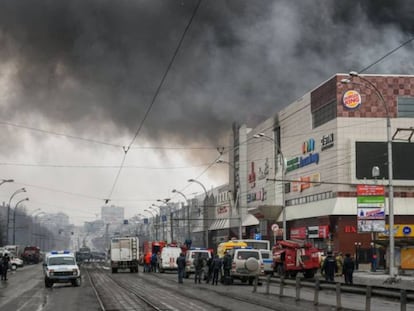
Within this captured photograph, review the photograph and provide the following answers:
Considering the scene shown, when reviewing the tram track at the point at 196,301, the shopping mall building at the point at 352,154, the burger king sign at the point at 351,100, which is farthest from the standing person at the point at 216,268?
the burger king sign at the point at 351,100

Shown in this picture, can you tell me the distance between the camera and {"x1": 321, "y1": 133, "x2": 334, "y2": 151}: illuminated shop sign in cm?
7038

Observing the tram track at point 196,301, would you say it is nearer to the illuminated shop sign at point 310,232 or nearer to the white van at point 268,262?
the white van at point 268,262

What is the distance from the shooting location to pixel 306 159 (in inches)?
3034

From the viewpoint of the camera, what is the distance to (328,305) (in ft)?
74.0

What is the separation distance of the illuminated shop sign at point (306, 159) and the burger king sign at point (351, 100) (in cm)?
718

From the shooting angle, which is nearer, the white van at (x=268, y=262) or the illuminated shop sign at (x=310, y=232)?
the white van at (x=268, y=262)

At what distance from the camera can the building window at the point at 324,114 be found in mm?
70681

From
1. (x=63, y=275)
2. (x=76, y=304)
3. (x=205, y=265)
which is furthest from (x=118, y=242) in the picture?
(x=76, y=304)

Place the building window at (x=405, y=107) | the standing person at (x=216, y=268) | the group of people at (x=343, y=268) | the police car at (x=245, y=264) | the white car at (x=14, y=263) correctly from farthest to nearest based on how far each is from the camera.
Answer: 1. the building window at (x=405, y=107)
2. the white car at (x=14, y=263)
3. the standing person at (x=216, y=268)
4. the police car at (x=245, y=264)
5. the group of people at (x=343, y=268)

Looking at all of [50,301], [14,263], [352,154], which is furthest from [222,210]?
[50,301]

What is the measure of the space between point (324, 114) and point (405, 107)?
27.2 ft

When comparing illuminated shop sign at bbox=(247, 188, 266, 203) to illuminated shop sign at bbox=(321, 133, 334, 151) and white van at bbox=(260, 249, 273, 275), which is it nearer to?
illuminated shop sign at bbox=(321, 133, 334, 151)

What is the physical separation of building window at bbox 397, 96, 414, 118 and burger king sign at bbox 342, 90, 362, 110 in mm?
4025

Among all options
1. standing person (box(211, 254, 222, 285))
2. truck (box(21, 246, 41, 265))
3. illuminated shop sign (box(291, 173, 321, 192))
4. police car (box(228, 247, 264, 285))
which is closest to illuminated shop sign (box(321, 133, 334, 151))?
illuminated shop sign (box(291, 173, 321, 192))
